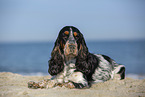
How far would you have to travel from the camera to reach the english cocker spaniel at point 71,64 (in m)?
4.59

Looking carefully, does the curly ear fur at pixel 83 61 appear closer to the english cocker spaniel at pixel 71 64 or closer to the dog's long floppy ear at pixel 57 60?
the english cocker spaniel at pixel 71 64

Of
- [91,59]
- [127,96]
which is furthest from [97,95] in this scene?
[91,59]

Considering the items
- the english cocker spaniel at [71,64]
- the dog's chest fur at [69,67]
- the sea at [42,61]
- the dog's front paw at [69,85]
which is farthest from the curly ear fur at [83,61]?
the sea at [42,61]

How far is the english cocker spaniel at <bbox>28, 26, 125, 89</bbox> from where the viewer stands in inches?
181

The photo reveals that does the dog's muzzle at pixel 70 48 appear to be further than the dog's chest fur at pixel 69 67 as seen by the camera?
No

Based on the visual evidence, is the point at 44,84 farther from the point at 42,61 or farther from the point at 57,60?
the point at 42,61

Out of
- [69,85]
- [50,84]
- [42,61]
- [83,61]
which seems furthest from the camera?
[42,61]

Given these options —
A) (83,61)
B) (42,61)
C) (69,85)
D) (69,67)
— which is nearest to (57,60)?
(69,67)

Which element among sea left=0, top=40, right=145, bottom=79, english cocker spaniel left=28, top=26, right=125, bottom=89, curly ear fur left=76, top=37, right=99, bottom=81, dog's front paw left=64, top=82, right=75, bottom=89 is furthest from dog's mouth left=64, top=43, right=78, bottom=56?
sea left=0, top=40, right=145, bottom=79

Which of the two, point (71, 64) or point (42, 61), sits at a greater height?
point (42, 61)

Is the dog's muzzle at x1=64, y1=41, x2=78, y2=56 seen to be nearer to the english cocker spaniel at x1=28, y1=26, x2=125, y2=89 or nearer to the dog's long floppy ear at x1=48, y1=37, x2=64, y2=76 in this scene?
the english cocker spaniel at x1=28, y1=26, x2=125, y2=89

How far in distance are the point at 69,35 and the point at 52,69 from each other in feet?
3.27

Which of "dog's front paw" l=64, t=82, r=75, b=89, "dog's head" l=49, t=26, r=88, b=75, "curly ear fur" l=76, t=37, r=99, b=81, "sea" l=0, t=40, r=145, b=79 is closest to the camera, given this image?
"dog's front paw" l=64, t=82, r=75, b=89

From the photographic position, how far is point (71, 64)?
16.3ft
